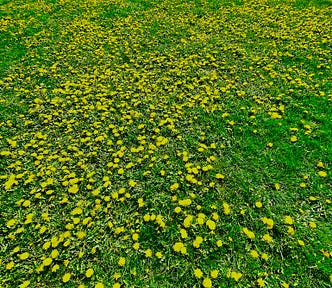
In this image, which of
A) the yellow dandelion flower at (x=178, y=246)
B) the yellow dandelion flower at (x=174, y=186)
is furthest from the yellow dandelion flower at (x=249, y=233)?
the yellow dandelion flower at (x=174, y=186)

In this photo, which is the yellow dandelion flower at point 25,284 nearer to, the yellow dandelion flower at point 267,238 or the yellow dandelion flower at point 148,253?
the yellow dandelion flower at point 148,253

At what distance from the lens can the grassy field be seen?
2.94 m

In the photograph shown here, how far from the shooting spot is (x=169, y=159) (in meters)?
4.09

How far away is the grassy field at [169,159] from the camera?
2939 mm

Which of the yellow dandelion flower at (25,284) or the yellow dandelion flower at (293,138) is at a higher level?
the yellow dandelion flower at (293,138)

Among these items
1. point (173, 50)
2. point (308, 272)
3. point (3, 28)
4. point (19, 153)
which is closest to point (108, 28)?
point (173, 50)

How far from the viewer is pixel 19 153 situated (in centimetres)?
434

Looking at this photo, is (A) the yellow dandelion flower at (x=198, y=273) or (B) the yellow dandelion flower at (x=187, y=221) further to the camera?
(B) the yellow dandelion flower at (x=187, y=221)

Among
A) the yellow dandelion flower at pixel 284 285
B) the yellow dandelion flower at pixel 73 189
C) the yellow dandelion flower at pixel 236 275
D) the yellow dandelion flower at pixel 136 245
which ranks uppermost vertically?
the yellow dandelion flower at pixel 73 189

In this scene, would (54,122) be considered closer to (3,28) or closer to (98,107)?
(98,107)

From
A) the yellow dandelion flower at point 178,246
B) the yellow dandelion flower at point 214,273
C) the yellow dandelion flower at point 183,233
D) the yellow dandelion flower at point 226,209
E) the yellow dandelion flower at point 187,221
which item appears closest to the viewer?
the yellow dandelion flower at point 214,273

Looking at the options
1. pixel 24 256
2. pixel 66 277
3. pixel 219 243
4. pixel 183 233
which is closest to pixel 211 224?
pixel 219 243

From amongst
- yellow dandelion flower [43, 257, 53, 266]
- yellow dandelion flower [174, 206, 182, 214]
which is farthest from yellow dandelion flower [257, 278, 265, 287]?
yellow dandelion flower [43, 257, 53, 266]

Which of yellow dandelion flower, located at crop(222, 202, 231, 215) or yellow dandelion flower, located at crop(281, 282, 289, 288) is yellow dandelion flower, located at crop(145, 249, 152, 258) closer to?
yellow dandelion flower, located at crop(222, 202, 231, 215)
